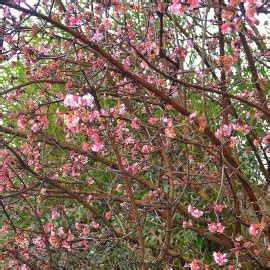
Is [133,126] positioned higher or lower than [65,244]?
higher

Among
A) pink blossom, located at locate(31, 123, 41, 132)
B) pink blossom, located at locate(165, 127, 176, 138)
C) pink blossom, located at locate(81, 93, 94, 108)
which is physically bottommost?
pink blossom, located at locate(165, 127, 176, 138)

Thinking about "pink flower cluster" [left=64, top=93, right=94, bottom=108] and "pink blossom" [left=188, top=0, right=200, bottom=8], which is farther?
"pink flower cluster" [left=64, top=93, right=94, bottom=108]

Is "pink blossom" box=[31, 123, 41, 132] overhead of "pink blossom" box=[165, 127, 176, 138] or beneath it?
overhead

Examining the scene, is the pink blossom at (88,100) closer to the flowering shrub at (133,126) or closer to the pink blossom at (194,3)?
the flowering shrub at (133,126)

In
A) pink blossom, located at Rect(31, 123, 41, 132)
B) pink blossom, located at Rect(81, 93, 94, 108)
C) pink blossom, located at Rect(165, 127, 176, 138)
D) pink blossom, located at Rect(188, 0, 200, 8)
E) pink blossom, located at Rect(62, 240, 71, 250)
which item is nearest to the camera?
pink blossom, located at Rect(188, 0, 200, 8)

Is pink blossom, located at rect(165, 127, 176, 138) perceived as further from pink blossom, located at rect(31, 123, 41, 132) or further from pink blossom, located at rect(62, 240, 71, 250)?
pink blossom, located at rect(62, 240, 71, 250)

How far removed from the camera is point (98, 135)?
82.3 inches

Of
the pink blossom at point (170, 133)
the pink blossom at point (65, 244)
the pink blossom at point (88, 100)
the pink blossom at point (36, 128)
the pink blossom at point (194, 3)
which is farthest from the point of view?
the pink blossom at point (65, 244)

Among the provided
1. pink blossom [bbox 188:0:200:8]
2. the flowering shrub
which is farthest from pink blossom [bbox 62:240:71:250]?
pink blossom [bbox 188:0:200:8]

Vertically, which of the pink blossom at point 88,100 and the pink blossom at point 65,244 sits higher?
the pink blossom at point 88,100

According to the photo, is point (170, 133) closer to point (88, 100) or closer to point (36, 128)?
point (88, 100)

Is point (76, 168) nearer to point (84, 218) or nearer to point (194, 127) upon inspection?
point (194, 127)

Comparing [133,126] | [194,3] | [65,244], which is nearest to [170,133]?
[133,126]

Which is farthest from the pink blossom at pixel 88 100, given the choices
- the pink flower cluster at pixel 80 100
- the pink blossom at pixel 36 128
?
the pink blossom at pixel 36 128
